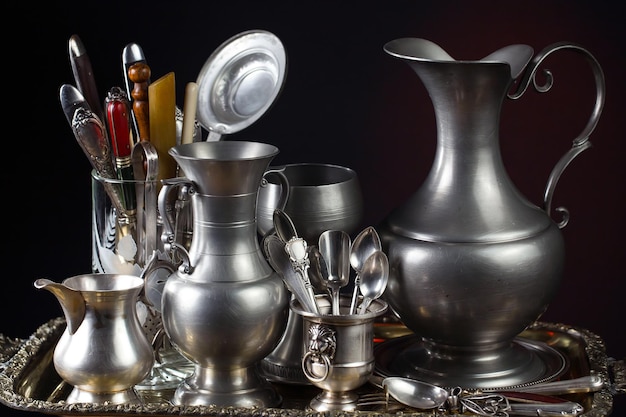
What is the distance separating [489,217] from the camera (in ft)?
3.79

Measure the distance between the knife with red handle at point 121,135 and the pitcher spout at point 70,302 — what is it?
16cm

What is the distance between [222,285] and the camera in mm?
1106

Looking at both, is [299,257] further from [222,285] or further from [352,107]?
[352,107]

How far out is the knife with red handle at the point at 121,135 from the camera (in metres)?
A: 1.21

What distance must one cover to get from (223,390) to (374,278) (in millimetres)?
183

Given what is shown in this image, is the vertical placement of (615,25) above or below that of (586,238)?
above

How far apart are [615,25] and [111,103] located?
0.71 metres

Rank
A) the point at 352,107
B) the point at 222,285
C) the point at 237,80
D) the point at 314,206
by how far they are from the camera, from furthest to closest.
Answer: the point at 352,107
the point at 237,80
the point at 314,206
the point at 222,285

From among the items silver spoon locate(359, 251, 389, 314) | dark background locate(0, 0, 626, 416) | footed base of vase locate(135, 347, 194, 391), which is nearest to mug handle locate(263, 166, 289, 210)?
silver spoon locate(359, 251, 389, 314)

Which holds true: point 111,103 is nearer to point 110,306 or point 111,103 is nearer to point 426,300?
point 110,306

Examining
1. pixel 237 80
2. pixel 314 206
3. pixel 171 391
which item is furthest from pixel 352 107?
pixel 171 391

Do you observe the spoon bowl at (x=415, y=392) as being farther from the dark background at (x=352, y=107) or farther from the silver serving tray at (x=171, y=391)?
the dark background at (x=352, y=107)

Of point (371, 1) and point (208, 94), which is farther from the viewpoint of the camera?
point (371, 1)

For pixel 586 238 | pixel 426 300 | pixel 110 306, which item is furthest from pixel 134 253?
pixel 586 238
